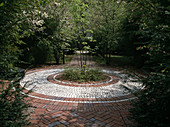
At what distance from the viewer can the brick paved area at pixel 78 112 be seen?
320 cm

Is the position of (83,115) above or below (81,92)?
below

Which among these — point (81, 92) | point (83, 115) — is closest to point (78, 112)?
point (83, 115)

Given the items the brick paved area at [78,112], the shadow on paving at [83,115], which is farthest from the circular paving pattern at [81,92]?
the shadow on paving at [83,115]

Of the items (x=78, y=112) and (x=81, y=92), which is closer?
(x=78, y=112)

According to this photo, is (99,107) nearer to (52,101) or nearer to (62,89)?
(52,101)

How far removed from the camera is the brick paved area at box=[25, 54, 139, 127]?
3201 mm

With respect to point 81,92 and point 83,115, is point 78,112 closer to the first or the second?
point 83,115

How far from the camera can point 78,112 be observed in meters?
3.73

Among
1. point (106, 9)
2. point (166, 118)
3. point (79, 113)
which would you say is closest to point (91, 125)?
point (79, 113)

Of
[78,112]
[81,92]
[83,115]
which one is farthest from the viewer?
[81,92]

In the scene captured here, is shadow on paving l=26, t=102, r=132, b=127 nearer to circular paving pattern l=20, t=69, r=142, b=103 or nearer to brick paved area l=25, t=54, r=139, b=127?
brick paved area l=25, t=54, r=139, b=127

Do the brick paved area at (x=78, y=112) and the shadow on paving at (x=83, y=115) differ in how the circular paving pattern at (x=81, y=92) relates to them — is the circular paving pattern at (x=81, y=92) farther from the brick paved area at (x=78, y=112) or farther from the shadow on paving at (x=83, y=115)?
the shadow on paving at (x=83, y=115)

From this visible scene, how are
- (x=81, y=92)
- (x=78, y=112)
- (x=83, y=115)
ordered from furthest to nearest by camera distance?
Result: (x=81, y=92) < (x=78, y=112) < (x=83, y=115)

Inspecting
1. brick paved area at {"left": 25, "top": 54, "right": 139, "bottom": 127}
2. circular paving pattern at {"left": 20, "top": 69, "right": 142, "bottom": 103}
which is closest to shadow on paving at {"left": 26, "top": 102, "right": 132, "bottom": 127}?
brick paved area at {"left": 25, "top": 54, "right": 139, "bottom": 127}
